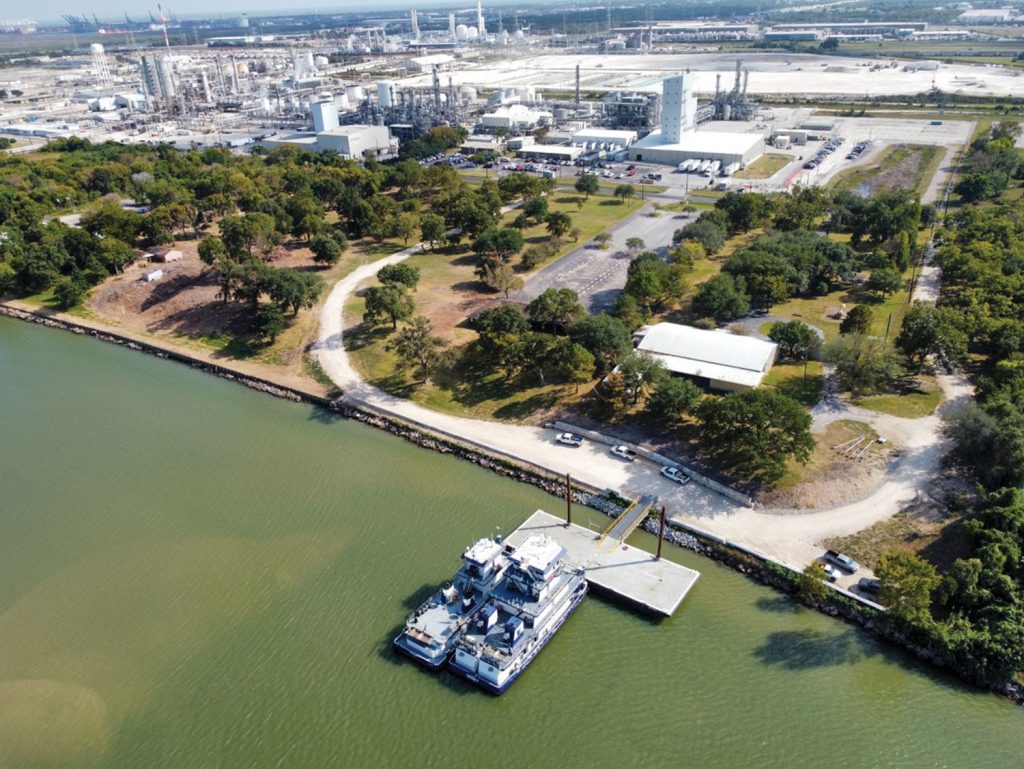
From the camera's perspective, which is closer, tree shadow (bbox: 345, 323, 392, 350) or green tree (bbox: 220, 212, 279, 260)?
tree shadow (bbox: 345, 323, 392, 350)

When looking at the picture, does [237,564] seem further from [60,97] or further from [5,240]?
[60,97]

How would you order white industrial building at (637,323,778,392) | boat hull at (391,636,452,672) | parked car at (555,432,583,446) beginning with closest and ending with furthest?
1. boat hull at (391,636,452,672)
2. parked car at (555,432,583,446)
3. white industrial building at (637,323,778,392)

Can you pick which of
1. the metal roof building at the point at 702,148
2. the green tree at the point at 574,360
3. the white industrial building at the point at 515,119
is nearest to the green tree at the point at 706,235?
the green tree at the point at 574,360

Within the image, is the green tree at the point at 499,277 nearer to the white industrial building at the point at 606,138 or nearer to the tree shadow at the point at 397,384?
the tree shadow at the point at 397,384

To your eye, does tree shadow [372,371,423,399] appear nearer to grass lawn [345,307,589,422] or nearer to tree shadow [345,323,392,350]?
→ grass lawn [345,307,589,422]

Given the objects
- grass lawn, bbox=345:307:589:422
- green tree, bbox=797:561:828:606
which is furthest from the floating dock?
grass lawn, bbox=345:307:589:422

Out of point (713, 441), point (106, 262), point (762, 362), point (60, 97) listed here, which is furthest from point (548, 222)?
point (60, 97)

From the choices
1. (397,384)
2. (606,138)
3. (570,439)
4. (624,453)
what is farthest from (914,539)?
(606,138)
